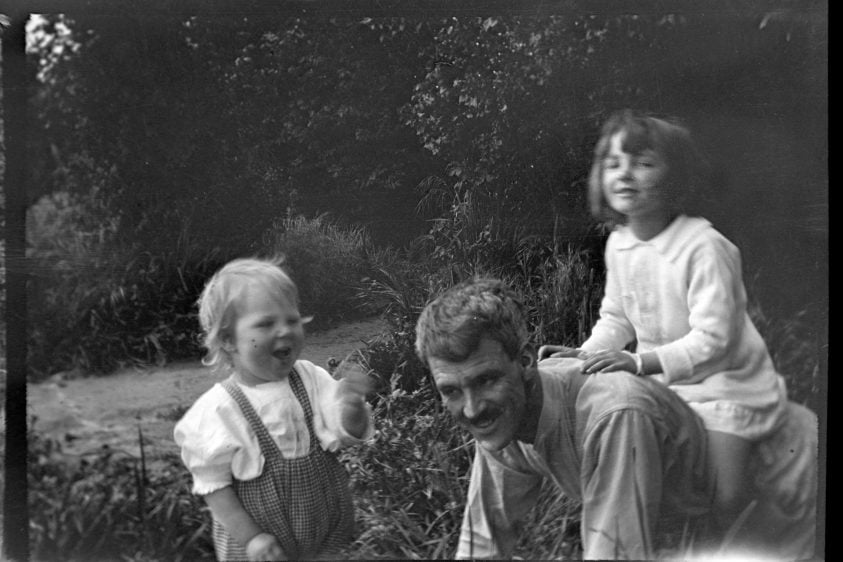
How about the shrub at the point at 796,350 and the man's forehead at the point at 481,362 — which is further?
the shrub at the point at 796,350

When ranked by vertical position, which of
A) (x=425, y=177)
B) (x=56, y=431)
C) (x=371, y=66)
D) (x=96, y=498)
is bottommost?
(x=96, y=498)

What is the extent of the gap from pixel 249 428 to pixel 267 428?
59 millimetres

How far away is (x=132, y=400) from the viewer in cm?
297

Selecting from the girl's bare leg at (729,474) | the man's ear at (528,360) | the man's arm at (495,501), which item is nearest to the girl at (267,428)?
the man's arm at (495,501)

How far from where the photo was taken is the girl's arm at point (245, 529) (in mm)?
2809

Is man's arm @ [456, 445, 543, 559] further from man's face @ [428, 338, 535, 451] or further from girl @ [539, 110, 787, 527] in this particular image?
girl @ [539, 110, 787, 527]

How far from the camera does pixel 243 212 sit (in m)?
2.96

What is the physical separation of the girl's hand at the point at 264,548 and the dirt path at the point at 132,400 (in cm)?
44

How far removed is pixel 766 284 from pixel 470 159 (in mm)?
1126

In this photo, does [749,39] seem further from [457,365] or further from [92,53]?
[92,53]

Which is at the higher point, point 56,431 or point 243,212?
point 243,212

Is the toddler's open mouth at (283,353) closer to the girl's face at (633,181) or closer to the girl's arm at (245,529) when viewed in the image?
the girl's arm at (245,529)

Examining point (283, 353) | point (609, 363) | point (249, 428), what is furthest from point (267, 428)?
point (609, 363)

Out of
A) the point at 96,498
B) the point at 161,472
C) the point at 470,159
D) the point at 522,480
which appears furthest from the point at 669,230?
the point at 96,498
